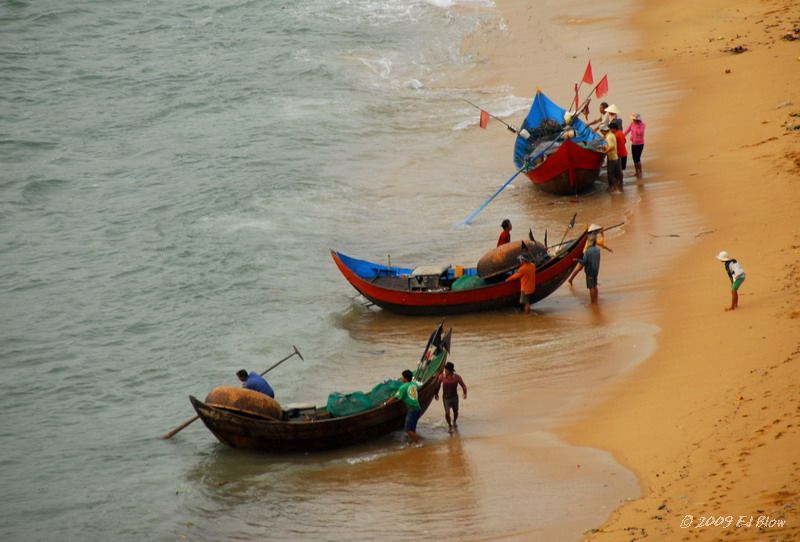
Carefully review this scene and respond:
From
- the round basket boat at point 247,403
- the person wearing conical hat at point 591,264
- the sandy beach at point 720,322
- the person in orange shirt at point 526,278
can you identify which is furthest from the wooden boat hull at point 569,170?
the round basket boat at point 247,403

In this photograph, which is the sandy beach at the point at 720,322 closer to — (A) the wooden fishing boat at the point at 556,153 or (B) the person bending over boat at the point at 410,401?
(A) the wooden fishing boat at the point at 556,153

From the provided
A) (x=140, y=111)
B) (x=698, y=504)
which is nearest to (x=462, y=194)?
(x=140, y=111)

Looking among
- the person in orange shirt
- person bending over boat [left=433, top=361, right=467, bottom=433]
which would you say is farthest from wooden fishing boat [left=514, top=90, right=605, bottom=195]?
person bending over boat [left=433, top=361, right=467, bottom=433]

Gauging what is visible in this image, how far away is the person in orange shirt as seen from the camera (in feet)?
54.7

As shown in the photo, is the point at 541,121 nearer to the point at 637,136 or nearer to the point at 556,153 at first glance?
the point at 556,153

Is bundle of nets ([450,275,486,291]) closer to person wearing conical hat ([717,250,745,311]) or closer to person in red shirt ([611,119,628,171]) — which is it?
person wearing conical hat ([717,250,745,311])

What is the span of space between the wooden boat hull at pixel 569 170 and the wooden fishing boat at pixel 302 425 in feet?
27.6

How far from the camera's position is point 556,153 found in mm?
21203

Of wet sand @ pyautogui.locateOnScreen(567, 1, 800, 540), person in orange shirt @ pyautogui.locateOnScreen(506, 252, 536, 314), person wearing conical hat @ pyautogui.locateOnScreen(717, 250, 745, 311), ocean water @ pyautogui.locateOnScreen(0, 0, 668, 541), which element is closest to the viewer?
wet sand @ pyautogui.locateOnScreen(567, 1, 800, 540)

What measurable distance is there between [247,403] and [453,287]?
4.83 m

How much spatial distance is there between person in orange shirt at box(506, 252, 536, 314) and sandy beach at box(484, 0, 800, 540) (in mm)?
1845

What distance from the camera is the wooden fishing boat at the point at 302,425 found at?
13.6 metres

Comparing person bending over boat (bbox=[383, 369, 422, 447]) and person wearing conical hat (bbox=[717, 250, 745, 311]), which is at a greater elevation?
person wearing conical hat (bbox=[717, 250, 745, 311])

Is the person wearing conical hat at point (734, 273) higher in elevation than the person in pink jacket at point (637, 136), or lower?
lower
